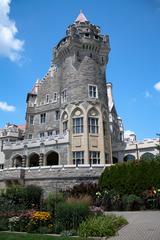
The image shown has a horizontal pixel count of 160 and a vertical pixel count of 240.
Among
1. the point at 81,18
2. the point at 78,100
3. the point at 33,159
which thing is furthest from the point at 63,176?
the point at 81,18

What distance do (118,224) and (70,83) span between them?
2825 cm

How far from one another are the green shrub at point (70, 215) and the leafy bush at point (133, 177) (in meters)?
10.8

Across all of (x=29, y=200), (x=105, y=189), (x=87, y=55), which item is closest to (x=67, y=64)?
(x=87, y=55)

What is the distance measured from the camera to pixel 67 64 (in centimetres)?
4097

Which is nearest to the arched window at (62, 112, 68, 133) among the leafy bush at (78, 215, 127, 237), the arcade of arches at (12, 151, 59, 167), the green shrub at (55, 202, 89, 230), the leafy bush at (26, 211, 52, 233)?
the arcade of arches at (12, 151, 59, 167)

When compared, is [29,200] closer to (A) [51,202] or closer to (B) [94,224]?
(A) [51,202]

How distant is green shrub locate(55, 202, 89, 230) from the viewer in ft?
43.1

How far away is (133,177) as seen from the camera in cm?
2395

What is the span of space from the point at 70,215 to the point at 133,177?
1169cm

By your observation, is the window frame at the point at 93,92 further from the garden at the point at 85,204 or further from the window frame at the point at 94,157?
the garden at the point at 85,204

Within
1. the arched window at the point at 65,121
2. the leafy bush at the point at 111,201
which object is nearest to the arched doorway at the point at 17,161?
the arched window at the point at 65,121

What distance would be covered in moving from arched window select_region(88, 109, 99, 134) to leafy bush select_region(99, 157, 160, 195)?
40.1 ft

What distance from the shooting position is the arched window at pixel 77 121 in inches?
1469

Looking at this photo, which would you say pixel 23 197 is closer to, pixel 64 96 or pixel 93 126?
pixel 93 126
